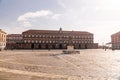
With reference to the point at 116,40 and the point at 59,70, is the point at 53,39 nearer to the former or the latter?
the point at 116,40

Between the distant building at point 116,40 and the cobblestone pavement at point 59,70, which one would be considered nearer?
the cobblestone pavement at point 59,70

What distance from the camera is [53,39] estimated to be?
8862cm

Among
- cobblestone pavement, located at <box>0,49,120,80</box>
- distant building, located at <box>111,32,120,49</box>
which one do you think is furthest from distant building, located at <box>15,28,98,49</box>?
cobblestone pavement, located at <box>0,49,120,80</box>

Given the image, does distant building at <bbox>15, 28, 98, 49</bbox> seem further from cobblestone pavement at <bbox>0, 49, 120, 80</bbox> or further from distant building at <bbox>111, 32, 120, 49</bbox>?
cobblestone pavement at <bbox>0, 49, 120, 80</bbox>

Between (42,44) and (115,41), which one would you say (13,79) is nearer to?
(42,44)

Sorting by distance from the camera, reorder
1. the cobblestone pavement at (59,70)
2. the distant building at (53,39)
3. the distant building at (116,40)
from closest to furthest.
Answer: the cobblestone pavement at (59,70)
the distant building at (53,39)
the distant building at (116,40)

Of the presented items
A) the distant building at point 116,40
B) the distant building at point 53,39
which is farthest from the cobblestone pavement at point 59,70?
the distant building at point 116,40

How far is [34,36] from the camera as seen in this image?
8638 centimetres

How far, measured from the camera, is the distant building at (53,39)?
85531 millimetres

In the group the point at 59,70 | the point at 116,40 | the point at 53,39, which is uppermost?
the point at 53,39

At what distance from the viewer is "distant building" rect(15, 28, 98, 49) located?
281ft

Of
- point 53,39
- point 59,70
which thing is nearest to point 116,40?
point 53,39

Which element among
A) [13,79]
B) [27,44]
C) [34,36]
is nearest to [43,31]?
[34,36]

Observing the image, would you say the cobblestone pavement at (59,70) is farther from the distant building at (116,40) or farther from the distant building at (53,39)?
the distant building at (116,40)
